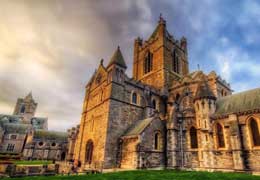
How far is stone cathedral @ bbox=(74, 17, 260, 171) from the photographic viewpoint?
18031mm

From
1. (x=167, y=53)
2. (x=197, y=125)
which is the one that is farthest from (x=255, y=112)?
(x=167, y=53)

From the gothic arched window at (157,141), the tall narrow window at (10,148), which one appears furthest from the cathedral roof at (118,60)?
the tall narrow window at (10,148)

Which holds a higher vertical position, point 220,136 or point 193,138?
point 220,136

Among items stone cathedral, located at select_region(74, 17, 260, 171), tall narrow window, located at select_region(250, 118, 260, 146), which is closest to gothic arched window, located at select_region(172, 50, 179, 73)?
stone cathedral, located at select_region(74, 17, 260, 171)

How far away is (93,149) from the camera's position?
24141mm

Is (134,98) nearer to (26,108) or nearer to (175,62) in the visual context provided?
(175,62)

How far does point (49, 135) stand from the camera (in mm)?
61250

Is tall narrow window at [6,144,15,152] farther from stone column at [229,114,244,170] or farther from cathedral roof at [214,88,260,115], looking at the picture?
stone column at [229,114,244,170]

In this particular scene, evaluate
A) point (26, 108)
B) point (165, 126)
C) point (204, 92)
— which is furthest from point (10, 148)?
point (204, 92)

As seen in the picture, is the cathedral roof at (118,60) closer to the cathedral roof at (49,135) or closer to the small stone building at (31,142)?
the small stone building at (31,142)

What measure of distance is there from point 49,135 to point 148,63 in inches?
1827

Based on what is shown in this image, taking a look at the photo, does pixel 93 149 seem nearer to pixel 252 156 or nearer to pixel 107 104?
pixel 107 104

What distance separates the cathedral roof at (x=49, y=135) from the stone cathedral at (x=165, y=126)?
37.9 metres

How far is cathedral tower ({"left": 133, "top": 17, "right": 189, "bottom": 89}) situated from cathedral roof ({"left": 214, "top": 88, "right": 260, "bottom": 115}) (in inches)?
501
